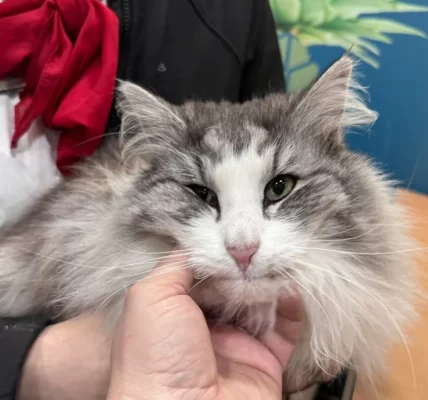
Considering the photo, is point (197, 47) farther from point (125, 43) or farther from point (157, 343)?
point (157, 343)

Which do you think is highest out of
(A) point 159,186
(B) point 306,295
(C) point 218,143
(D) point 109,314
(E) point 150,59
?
(E) point 150,59

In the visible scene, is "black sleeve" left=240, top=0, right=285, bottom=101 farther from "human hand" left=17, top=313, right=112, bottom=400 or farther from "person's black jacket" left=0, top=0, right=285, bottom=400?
"human hand" left=17, top=313, right=112, bottom=400

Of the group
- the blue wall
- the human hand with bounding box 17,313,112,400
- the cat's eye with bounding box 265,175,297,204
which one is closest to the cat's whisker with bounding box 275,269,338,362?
the cat's eye with bounding box 265,175,297,204

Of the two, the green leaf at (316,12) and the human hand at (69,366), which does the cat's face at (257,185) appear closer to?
the human hand at (69,366)

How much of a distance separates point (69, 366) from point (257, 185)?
561mm

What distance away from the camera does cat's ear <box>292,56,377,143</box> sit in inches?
37.3

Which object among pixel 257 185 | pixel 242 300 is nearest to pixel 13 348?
pixel 242 300

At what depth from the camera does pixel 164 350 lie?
0.77 m

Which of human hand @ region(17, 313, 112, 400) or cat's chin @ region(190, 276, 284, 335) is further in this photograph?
human hand @ region(17, 313, 112, 400)

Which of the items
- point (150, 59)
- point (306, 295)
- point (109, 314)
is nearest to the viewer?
point (306, 295)

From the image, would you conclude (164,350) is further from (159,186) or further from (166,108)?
(166,108)

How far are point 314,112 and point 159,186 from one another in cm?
36

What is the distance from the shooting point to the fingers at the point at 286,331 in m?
0.89

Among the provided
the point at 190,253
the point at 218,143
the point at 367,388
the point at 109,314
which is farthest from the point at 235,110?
the point at 367,388
